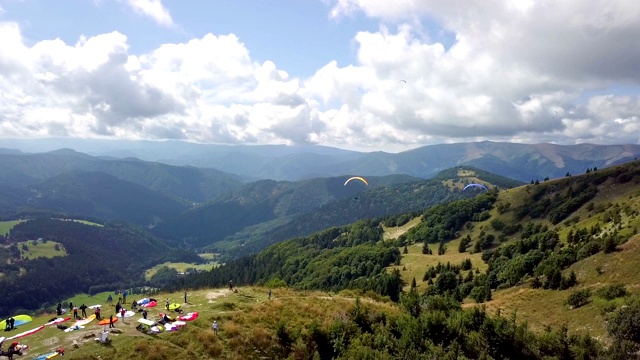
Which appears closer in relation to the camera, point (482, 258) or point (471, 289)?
point (471, 289)

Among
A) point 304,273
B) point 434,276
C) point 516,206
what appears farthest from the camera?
point 304,273

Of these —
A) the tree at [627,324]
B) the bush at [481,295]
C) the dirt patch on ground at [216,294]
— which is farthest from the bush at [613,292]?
the dirt patch on ground at [216,294]

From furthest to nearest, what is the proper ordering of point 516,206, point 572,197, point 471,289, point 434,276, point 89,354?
point 516,206
point 572,197
point 434,276
point 471,289
point 89,354

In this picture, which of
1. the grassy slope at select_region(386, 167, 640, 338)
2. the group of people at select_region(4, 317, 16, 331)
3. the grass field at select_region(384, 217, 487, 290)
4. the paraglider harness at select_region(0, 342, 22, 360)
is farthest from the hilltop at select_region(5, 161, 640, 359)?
the grass field at select_region(384, 217, 487, 290)

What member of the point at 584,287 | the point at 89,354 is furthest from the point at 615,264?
the point at 89,354

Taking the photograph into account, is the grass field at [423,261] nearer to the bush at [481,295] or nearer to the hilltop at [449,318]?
the hilltop at [449,318]

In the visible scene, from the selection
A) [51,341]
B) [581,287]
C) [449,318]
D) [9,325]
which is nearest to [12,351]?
[51,341]

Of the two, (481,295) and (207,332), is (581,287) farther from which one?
(207,332)

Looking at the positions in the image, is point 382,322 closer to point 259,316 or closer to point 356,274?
point 259,316
